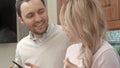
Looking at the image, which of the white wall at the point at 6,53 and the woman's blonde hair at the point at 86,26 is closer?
the woman's blonde hair at the point at 86,26

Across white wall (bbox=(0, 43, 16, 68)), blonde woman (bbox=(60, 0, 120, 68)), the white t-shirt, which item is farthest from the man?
white wall (bbox=(0, 43, 16, 68))

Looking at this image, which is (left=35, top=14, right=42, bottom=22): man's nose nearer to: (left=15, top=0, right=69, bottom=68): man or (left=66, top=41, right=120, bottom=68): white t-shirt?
(left=15, top=0, right=69, bottom=68): man

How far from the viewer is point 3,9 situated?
2.79 metres

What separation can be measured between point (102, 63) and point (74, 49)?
279mm

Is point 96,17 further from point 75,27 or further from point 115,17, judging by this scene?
point 115,17

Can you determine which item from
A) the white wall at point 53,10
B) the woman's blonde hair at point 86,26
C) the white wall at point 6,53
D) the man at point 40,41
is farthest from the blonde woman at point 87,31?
the white wall at point 6,53

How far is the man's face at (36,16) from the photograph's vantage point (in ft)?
5.29

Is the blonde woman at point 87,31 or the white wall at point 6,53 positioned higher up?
the blonde woman at point 87,31

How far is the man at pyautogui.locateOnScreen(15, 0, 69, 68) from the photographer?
1.61 metres

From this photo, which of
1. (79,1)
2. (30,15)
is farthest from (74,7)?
(30,15)

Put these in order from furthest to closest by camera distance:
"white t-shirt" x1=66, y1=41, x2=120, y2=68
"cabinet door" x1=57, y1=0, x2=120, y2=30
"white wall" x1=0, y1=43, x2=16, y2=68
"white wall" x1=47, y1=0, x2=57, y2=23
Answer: "white wall" x1=0, y1=43, x2=16, y2=68, "white wall" x1=47, y1=0, x2=57, y2=23, "cabinet door" x1=57, y1=0, x2=120, y2=30, "white t-shirt" x1=66, y1=41, x2=120, y2=68

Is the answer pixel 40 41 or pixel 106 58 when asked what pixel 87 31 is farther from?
pixel 40 41

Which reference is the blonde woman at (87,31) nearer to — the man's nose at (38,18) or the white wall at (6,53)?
the man's nose at (38,18)

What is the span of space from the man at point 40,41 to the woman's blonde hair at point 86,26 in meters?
0.38
